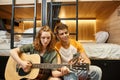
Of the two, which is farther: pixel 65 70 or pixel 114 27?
pixel 114 27

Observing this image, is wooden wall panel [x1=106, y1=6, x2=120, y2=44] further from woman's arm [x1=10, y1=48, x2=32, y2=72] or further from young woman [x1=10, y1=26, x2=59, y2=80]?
woman's arm [x1=10, y1=48, x2=32, y2=72]

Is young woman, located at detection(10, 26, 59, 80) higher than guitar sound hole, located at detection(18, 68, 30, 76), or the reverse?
young woman, located at detection(10, 26, 59, 80)

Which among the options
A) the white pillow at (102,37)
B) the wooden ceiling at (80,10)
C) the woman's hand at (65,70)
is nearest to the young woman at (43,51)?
the woman's hand at (65,70)

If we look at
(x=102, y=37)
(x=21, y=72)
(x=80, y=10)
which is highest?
(x=80, y=10)

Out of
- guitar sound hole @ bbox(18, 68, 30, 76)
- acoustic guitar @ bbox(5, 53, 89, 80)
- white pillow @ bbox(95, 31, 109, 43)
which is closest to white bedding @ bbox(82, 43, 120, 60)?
white pillow @ bbox(95, 31, 109, 43)

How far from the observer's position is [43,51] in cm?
202

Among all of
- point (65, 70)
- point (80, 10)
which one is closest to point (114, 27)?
point (80, 10)

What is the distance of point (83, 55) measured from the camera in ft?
6.59

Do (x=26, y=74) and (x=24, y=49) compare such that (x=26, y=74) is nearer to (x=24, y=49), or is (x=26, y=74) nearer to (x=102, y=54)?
(x=24, y=49)

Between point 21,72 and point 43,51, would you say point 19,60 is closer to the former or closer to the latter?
point 21,72

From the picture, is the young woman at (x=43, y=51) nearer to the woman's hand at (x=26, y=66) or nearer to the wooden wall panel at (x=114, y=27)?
the woman's hand at (x=26, y=66)

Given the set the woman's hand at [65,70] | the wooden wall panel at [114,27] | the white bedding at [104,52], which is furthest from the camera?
the wooden wall panel at [114,27]

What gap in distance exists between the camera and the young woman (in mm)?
1921

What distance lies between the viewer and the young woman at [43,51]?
6.30 feet
